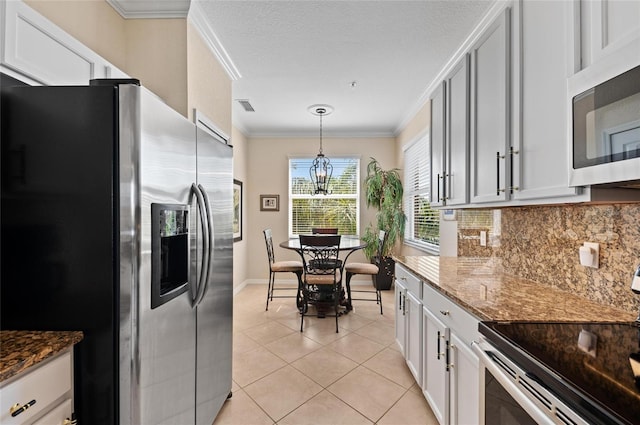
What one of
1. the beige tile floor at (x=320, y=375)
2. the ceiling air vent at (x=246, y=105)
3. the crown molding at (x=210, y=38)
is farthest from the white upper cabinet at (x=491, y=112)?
the ceiling air vent at (x=246, y=105)

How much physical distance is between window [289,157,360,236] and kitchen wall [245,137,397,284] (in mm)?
113

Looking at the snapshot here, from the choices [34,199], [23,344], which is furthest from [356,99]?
[23,344]

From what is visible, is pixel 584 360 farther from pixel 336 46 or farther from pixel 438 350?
pixel 336 46

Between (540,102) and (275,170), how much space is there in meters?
4.53

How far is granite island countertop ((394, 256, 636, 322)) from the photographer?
1.22 metres

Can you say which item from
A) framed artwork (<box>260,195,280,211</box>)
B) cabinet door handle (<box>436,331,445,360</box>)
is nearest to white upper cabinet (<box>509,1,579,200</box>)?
cabinet door handle (<box>436,331,445,360</box>)

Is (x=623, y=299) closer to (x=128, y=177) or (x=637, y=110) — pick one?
(x=637, y=110)

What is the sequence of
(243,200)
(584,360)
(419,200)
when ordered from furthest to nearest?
(243,200) → (419,200) → (584,360)

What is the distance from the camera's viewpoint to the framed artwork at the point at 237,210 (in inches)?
189

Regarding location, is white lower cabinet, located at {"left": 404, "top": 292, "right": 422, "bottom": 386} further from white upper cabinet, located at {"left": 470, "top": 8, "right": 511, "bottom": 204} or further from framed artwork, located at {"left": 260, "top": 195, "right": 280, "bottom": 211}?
Answer: framed artwork, located at {"left": 260, "top": 195, "right": 280, "bottom": 211}

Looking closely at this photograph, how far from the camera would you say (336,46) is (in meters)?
2.65

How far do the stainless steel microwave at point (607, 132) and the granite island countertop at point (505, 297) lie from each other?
0.54 metres

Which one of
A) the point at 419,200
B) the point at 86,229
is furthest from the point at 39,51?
the point at 419,200

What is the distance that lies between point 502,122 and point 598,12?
0.62 metres
